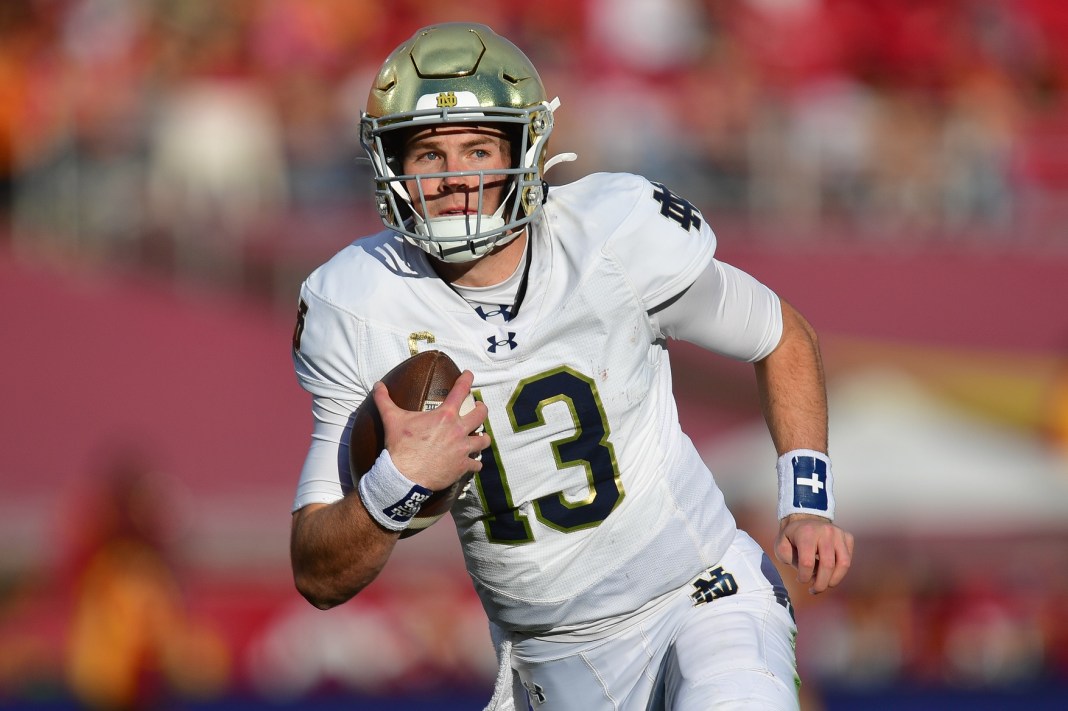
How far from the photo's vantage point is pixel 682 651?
3.09 metres

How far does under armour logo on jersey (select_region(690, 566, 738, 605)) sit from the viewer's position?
10.5ft

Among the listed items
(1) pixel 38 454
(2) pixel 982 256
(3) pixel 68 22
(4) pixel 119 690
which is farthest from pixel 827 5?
(4) pixel 119 690

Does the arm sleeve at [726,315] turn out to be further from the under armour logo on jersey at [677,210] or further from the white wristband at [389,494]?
the white wristband at [389,494]

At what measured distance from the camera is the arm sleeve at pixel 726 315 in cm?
319

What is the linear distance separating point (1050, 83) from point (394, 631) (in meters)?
6.03

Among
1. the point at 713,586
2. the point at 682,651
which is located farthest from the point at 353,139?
the point at 682,651

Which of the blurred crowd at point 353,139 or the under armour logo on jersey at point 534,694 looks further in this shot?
the blurred crowd at point 353,139

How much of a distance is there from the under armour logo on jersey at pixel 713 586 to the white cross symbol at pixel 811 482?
26cm

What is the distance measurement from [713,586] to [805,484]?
A: 0.98ft

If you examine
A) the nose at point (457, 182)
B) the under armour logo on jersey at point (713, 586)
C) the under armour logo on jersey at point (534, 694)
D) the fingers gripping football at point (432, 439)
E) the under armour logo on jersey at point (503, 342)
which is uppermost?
the nose at point (457, 182)

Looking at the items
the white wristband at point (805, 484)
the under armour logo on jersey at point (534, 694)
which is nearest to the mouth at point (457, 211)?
the white wristband at point (805, 484)

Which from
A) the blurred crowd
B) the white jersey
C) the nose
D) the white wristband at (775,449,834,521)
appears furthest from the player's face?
the blurred crowd

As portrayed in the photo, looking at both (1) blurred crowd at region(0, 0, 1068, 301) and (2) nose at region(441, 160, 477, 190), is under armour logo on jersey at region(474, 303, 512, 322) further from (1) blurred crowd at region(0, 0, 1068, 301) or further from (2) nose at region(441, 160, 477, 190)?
(1) blurred crowd at region(0, 0, 1068, 301)

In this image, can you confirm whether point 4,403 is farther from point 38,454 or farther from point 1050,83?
point 1050,83
